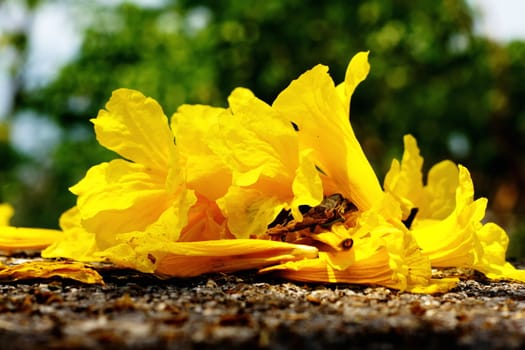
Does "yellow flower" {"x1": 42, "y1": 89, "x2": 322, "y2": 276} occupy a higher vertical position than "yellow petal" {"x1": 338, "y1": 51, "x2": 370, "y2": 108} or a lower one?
lower

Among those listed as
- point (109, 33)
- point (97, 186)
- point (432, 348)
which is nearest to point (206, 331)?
point (432, 348)

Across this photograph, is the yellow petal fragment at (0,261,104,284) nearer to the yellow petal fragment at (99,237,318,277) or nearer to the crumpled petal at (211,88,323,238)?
the yellow petal fragment at (99,237,318,277)

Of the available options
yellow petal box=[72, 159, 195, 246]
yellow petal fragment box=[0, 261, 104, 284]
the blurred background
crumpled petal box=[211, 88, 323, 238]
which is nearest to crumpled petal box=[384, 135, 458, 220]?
crumpled petal box=[211, 88, 323, 238]

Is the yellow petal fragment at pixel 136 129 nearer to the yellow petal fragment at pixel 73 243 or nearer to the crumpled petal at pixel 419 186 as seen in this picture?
the yellow petal fragment at pixel 73 243

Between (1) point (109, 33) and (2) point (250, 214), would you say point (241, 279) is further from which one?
(1) point (109, 33)

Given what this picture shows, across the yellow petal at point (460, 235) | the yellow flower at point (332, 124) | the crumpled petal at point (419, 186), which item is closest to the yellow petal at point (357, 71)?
the yellow flower at point (332, 124)

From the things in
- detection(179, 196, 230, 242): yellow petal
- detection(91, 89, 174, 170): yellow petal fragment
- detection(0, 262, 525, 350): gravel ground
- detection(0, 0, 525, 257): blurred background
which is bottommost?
detection(0, 262, 525, 350): gravel ground
